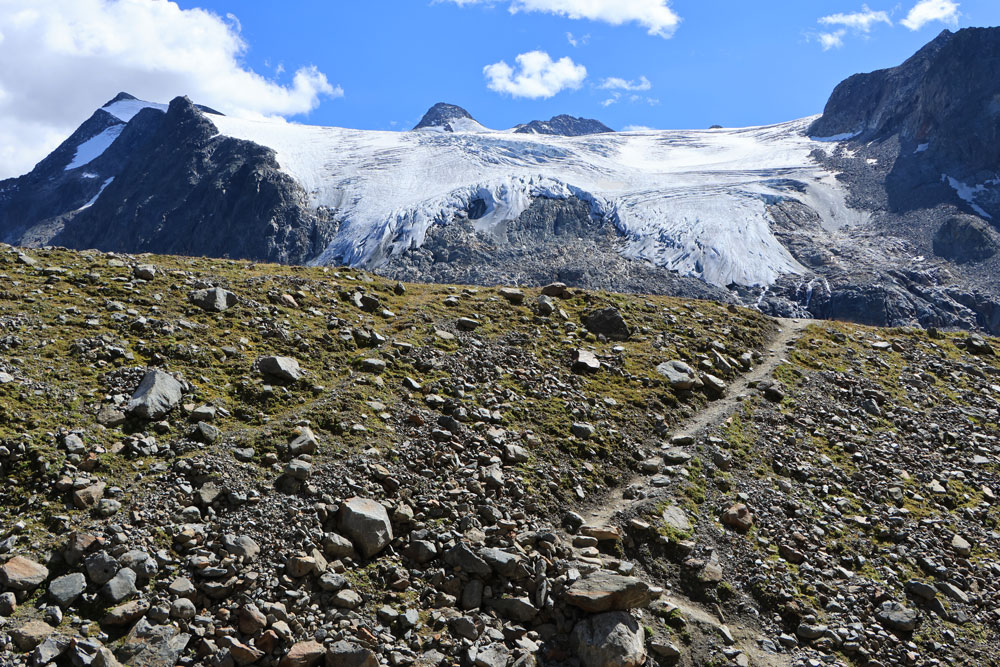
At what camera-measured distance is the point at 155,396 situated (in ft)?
38.5

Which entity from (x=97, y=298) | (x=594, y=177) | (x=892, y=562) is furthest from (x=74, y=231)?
(x=892, y=562)

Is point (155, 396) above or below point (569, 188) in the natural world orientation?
below

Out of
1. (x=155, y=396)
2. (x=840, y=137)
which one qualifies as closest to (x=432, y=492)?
(x=155, y=396)

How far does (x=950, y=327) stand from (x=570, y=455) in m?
104

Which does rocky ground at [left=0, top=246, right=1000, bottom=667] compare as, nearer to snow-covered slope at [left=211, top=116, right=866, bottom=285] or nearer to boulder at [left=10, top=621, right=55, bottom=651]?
boulder at [left=10, top=621, right=55, bottom=651]

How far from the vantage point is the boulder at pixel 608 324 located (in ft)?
66.7

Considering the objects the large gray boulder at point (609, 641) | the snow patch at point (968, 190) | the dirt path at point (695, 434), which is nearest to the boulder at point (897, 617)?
the dirt path at point (695, 434)

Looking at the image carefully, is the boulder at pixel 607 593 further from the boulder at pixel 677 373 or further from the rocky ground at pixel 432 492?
the boulder at pixel 677 373

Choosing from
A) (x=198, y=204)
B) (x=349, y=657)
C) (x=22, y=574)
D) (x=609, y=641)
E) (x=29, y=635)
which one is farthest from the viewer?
(x=198, y=204)

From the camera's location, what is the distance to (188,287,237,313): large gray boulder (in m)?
15.6

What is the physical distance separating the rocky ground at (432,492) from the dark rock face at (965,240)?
111473 mm

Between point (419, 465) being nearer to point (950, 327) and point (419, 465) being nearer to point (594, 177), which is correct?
point (950, 327)

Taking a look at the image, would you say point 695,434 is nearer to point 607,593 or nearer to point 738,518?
point 738,518

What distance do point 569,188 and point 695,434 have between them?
102466 millimetres
